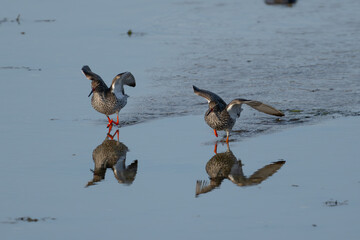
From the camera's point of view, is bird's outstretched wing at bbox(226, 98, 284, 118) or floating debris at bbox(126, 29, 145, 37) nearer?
bird's outstretched wing at bbox(226, 98, 284, 118)

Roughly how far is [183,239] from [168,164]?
2.60 meters

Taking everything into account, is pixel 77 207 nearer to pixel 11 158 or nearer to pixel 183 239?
pixel 183 239

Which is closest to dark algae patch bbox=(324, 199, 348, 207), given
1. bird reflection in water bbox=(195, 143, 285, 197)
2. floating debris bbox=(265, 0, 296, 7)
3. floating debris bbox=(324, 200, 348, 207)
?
floating debris bbox=(324, 200, 348, 207)

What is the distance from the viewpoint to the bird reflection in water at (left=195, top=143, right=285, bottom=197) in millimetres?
9133

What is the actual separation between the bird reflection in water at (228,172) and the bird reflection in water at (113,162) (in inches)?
38.8

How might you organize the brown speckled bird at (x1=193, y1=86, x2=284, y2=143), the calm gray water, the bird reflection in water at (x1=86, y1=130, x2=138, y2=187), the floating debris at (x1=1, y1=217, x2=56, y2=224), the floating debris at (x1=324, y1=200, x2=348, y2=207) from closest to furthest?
the floating debris at (x1=1, y1=217, x2=56, y2=224) < the calm gray water < the floating debris at (x1=324, y1=200, x2=348, y2=207) < the bird reflection in water at (x1=86, y1=130, x2=138, y2=187) < the brown speckled bird at (x1=193, y1=86, x2=284, y2=143)

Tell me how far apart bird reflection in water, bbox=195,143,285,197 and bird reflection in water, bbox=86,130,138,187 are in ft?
3.23

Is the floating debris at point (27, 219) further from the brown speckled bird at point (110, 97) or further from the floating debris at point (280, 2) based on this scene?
the floating debris at point (280, 2)

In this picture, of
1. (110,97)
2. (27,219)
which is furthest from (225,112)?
(27,219)

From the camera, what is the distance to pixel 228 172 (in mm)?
9734

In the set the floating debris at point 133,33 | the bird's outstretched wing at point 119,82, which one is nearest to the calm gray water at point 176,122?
the floating debris at point 133,33

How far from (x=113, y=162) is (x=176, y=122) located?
6.96ft

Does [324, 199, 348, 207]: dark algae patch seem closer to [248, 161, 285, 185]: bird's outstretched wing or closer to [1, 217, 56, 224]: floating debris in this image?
[248, 161, 285, 185]: bird's outstretched wing

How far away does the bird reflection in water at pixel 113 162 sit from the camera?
946cm
